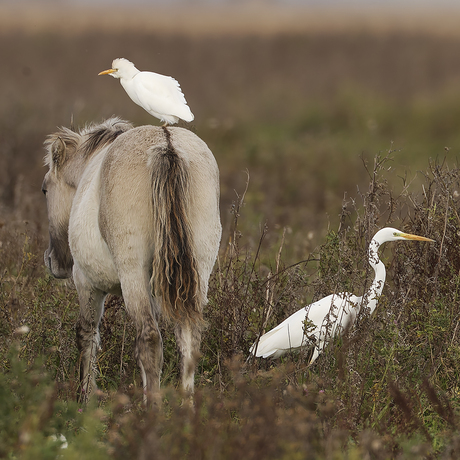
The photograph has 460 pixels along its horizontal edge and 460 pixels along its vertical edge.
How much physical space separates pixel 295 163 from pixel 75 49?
12950 mm

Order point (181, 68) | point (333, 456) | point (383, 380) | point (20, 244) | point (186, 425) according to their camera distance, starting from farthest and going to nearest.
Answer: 1. point (181, 68)
2. point (20, 244)
3. point (383, 380)
4. point (186, 425)
5. point (333, 456)

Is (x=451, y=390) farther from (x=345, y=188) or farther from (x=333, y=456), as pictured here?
(x=345, y=188)

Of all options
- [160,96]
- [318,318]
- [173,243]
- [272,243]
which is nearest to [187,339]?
[173,243]

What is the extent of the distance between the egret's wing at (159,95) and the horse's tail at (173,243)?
2.09ft

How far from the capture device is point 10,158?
35.6 feet

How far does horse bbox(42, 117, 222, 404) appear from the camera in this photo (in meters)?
3.83

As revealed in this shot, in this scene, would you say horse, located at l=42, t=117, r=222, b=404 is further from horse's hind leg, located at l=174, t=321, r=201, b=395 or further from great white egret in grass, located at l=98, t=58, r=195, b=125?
great white egret in grass, located at l=98, t=58, r=195, b=125

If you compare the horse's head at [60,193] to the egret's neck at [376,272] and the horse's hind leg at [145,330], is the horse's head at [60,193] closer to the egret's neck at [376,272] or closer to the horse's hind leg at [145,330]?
the horse's hind leg at [145,330]

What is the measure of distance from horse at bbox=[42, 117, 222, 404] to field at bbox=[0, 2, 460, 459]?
39 centimetres

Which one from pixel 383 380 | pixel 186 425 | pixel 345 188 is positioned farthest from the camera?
pixel 345 188

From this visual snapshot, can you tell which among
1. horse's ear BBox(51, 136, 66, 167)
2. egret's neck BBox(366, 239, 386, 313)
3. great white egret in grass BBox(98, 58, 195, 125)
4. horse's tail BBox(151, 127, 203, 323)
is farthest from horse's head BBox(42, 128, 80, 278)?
egret's neck BBox(366, 239, 386, 313)

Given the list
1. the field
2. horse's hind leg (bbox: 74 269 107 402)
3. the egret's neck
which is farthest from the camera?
the egret's neck

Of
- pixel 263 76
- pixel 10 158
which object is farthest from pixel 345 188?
pixel 263 76

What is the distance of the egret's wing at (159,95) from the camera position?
453 centimetres
